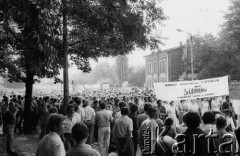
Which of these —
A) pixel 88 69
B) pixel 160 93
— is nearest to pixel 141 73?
pixel 88 69

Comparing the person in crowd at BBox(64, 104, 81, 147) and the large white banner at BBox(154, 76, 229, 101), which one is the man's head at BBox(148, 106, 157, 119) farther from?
the large white banner at BBox(154, 76, 229, 101)

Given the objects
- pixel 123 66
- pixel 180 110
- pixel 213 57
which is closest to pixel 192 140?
pixel 180 110

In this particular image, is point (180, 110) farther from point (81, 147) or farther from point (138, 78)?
point (138, 78)

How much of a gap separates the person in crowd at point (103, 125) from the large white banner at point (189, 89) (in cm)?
165

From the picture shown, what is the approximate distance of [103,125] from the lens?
9.31 metres

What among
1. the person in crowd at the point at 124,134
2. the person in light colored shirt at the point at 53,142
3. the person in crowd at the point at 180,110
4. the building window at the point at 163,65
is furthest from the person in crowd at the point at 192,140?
the building window at the point at 163,65

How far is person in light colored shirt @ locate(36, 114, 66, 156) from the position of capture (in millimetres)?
4230

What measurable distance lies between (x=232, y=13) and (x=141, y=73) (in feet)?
164

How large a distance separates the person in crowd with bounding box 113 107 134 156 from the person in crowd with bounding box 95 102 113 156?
6.79 ft

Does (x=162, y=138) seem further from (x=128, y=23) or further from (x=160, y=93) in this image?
(x=128, y=23)

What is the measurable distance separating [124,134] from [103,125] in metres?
2.26

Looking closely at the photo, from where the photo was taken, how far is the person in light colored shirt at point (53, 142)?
4.23m

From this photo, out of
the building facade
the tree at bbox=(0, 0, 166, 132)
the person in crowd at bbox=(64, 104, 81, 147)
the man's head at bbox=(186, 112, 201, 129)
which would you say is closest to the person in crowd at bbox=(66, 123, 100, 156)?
the man's head at bbox=(186, 112, 201, 129)

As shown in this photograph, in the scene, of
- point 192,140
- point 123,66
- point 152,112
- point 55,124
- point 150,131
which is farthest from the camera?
point 123,66
